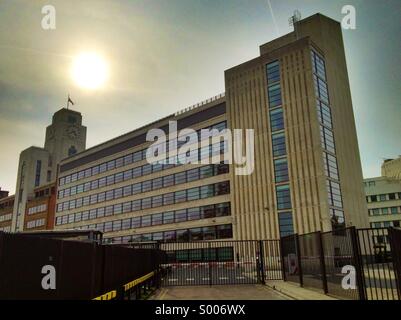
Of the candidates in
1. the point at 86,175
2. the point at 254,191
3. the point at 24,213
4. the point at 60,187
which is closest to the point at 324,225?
the point at 254,191

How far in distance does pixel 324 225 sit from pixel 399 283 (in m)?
29.0

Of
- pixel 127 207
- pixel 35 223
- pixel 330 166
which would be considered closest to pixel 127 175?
pixel 127 207

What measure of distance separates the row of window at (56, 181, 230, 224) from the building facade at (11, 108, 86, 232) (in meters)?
21.0

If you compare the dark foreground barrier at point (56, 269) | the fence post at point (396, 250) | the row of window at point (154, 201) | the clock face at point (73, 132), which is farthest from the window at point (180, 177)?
the clock face at point (73, 132)

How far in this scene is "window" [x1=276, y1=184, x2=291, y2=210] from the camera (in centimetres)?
4062

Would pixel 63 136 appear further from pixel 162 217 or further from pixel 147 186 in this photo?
pixel 162 217

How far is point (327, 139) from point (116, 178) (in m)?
41.8

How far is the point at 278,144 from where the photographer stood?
4288 centimetres

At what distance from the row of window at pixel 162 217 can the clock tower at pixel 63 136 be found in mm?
29433

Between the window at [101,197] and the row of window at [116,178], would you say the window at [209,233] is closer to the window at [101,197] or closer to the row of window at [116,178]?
the row of window at [116,178]

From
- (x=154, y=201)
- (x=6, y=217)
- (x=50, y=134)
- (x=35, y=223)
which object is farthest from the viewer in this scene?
(x=50, y=134)

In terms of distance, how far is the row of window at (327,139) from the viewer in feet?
131
